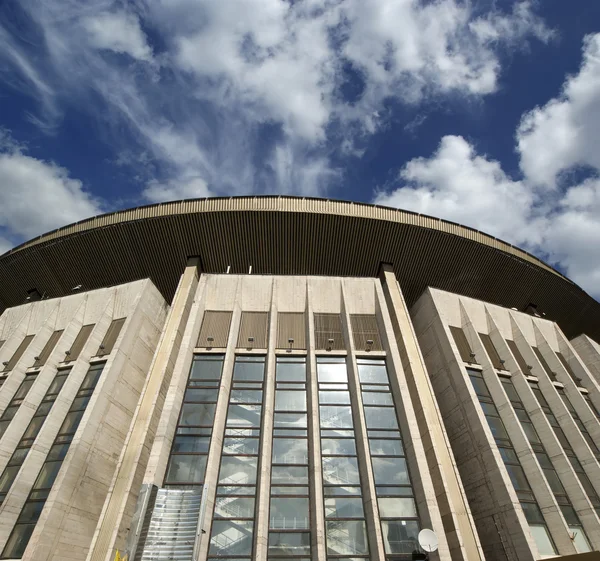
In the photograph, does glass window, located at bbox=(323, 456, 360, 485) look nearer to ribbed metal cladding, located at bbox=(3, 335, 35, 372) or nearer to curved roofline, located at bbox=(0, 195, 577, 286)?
curved roofline, located at bbox=(0, 195, 577, 286)

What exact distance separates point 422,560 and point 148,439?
10.9m

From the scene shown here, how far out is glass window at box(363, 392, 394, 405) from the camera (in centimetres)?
1883

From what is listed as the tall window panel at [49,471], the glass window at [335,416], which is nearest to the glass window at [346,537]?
the glass window at [335,416]

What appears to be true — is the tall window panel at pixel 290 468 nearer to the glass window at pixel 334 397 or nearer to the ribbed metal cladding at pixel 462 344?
the glass window at pixel 334 397

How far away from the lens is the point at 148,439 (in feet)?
53.8

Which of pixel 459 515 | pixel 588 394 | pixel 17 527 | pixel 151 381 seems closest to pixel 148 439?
pixel 151 381

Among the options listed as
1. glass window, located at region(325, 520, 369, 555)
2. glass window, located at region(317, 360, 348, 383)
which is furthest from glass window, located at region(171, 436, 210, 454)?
glass window, located at region(317, 360, 348, 383)

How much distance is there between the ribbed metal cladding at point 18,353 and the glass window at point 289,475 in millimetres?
15611

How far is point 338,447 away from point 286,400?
320 cm

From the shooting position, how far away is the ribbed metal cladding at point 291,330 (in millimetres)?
21297

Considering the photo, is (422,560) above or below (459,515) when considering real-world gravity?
below

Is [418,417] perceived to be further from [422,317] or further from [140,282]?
[140,282]

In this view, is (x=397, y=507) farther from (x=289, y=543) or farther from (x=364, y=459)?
(x=289, y=543)

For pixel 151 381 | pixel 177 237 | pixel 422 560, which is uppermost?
pixel 177 237
